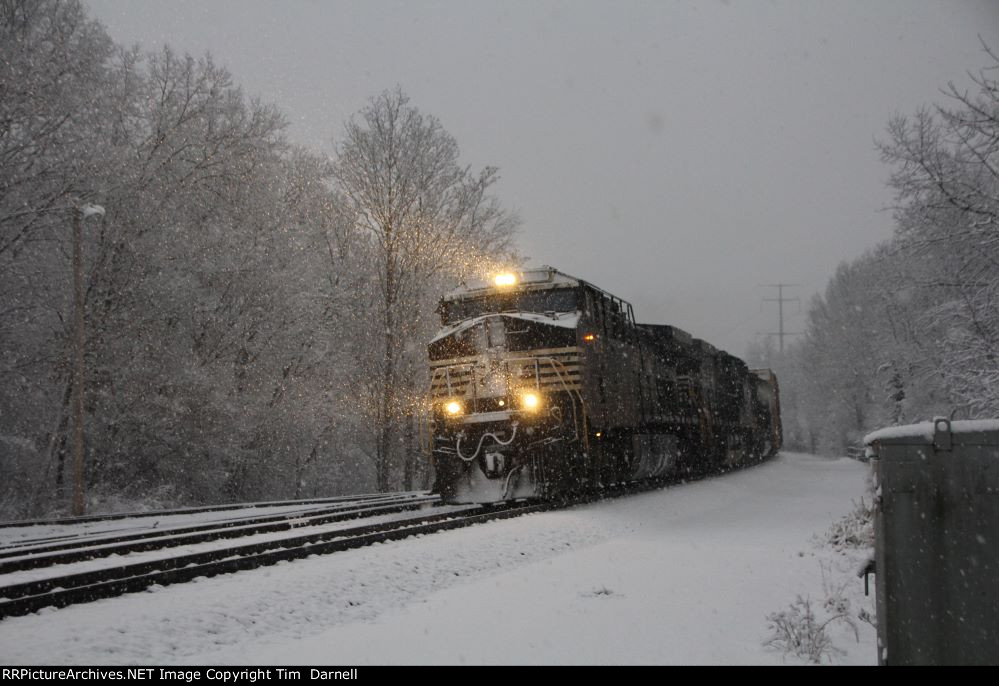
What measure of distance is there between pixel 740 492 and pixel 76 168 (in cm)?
1638

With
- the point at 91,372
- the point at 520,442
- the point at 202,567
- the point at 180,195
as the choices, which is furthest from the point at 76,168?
the point at 202,567

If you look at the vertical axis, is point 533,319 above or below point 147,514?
above

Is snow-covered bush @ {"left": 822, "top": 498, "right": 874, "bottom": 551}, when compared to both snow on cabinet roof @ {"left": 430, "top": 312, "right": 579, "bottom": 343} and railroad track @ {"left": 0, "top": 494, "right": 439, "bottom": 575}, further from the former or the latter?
railroad track @ {"left": 0, "top": 494, "right": 439, "bottom": 575}

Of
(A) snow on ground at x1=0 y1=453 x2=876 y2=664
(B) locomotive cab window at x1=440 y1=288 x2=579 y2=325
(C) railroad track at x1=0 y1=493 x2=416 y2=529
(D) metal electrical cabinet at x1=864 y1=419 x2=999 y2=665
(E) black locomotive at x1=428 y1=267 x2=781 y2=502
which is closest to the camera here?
(D) metal electrical cabinet at x1=864 y1=419 x2=999 y2=665

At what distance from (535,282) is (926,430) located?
35.0 feet

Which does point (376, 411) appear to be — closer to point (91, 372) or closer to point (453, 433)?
point (91, 372)

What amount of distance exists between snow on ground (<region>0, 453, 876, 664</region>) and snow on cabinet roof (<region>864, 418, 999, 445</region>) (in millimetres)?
1696

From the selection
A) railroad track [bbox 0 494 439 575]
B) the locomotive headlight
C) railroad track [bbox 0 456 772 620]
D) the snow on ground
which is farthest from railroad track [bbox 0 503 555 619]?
the locomotive headlight

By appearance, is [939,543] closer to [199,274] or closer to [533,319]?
[533,319]

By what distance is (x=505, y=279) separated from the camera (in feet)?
46.4

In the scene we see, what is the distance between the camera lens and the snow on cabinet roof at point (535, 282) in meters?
13.9

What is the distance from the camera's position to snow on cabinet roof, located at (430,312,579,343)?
1297 cm

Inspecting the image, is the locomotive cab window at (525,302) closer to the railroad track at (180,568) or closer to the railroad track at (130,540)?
the railroad track at (130,540)

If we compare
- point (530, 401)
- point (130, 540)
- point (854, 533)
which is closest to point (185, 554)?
point (130, 540)
